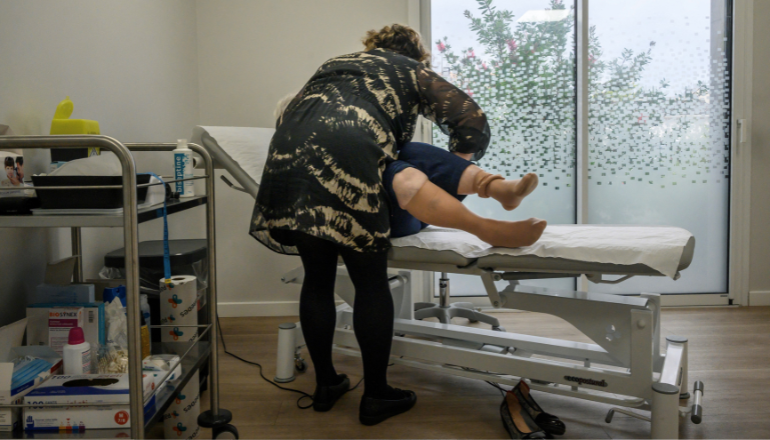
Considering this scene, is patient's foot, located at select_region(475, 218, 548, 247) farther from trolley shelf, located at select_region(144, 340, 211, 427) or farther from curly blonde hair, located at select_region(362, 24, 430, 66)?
trolley shelf, located at select_region(144, 340, 211, 427)

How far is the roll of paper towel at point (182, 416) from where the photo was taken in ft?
4.67

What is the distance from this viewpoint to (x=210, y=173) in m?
1.47

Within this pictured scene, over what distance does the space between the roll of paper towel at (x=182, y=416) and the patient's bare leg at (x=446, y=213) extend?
2.32 feet

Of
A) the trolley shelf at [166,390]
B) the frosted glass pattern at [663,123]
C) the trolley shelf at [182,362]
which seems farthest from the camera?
the frosted glass pattern at [663,123]

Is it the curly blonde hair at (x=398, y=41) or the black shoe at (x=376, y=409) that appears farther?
the curly blonde hair at (x=398, y=41)

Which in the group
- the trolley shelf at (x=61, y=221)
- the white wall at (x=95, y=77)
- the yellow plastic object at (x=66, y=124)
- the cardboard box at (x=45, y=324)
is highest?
the white wall at (x=95, y=77)

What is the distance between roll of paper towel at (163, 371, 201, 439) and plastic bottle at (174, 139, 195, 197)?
1.51 ft

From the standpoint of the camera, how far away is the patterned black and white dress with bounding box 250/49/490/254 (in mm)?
1417

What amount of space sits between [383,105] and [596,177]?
1792mm

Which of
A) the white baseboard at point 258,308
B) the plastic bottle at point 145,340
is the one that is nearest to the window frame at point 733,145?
the white baseboard at point 258,308

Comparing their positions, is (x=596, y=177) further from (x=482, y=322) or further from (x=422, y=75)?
(x=422, y=75)

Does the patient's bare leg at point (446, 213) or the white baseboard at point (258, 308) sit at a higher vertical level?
the patient's bare leg at point (446, 213)

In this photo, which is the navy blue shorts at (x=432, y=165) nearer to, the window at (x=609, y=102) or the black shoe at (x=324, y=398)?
the black shoe at (x=324, y=398)

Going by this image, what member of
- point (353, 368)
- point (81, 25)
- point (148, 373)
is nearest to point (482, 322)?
point (353, 368)
